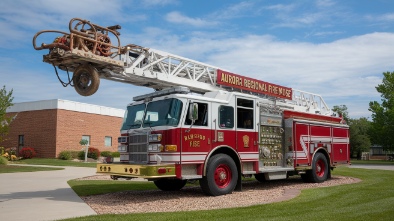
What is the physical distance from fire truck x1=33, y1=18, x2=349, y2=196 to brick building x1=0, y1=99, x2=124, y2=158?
24.5m

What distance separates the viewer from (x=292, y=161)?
1262cm

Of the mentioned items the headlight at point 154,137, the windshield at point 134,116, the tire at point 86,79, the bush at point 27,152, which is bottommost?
the bush at point 27,152

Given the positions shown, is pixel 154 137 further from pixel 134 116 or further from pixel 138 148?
pixel 134 116

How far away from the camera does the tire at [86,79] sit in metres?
9.40

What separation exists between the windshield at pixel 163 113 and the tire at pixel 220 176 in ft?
4.83

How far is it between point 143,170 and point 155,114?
1692 millimetres

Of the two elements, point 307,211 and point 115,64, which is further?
point 115,64

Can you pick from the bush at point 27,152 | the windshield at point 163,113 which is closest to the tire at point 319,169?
Answer: the windshield at point 163,113

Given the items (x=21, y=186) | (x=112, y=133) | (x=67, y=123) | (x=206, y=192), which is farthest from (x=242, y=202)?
(x=112, y=133)

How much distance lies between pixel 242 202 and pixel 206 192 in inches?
43.2

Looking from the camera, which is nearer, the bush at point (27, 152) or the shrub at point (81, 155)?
the bush at point (27, 152)

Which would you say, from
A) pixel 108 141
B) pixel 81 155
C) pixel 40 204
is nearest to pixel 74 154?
pixel 81 155

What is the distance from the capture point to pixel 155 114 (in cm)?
996

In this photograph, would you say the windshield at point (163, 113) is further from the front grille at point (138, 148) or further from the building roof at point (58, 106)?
the building roof at point (58, 106)
